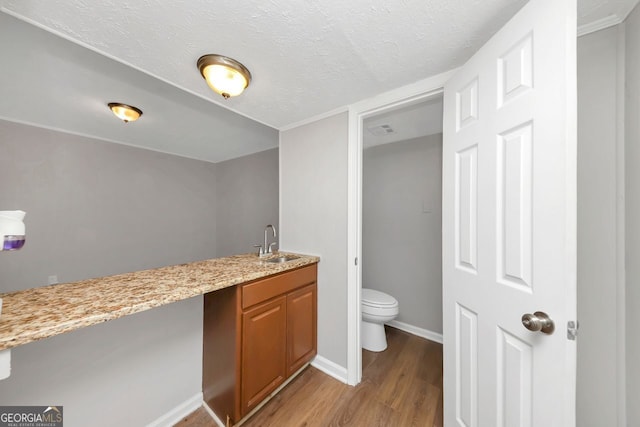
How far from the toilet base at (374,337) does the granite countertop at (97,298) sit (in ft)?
4.21

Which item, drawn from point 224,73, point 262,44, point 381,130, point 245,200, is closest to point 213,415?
point 224,73

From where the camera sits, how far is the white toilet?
1.94m

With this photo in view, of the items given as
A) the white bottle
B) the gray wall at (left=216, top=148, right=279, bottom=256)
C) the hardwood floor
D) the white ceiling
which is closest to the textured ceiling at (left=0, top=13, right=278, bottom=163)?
the white ceiling

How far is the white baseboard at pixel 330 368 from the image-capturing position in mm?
1646

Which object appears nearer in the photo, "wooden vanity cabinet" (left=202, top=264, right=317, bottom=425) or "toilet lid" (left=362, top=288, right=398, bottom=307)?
"wooden vanity cabinet" (left=202, top=264, right=317, bottom=425)

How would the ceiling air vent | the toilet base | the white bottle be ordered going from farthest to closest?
1. the ceiling air vent
2. the toilet base
3. the white bottle

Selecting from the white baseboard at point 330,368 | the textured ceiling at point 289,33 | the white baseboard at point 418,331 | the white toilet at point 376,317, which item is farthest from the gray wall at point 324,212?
the white baseboard at point 418,331

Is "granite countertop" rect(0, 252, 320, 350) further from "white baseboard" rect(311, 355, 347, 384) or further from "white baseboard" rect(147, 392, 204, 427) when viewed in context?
"white baseboard" rect(311, 355, 347, 384)

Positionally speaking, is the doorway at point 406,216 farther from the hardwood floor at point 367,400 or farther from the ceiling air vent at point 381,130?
the hardwood floor at point 367,400

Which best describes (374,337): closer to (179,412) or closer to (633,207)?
(179,412)

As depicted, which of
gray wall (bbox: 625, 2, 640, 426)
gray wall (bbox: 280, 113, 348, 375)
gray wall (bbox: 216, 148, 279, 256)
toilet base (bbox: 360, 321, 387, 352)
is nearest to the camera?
gray wall (bbox: 625, 2, 640, 426)

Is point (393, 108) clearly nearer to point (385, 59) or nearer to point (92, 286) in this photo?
point (385, 59)

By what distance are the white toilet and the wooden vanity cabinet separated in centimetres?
71

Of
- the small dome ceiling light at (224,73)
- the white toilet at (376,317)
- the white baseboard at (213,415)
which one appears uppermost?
the small dome ceiling light at (224,73)
